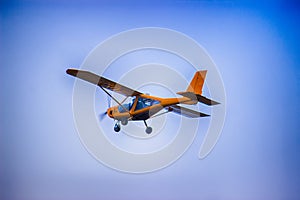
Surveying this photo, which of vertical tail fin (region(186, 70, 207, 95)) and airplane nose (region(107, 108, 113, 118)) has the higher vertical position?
vertical tail fin (region(186, 70, 207, 95))

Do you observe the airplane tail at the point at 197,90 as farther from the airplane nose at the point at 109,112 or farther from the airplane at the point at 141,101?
the airplane nose at the point at 109,112

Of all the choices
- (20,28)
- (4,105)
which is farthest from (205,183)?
A: (20,28)

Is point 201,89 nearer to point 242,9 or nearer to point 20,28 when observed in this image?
point 242,9

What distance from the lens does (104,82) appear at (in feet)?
8.87

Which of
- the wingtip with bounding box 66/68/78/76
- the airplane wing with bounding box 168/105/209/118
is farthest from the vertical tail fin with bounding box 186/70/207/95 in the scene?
the wingtip with bounding box 66/68/78/76

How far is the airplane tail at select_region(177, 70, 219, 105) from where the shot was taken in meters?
2.64

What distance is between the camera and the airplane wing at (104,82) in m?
2.65

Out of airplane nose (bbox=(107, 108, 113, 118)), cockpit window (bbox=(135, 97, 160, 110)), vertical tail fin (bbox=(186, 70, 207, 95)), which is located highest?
vertical tail fin (bbox=(186, 70, 207, 95))

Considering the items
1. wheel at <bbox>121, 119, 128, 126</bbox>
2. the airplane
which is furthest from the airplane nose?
wheel at <bbox>121, 119, 128, 126</bbox>

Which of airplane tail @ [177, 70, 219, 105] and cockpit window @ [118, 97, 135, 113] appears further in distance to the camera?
cockpit window @ [118, 97, 135, 113]

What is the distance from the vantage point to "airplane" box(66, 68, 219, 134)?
269 cm

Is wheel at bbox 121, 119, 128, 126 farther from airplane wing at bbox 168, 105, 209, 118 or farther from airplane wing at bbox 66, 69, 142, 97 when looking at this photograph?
airplane wing at bbox 168, 105, 209, 118

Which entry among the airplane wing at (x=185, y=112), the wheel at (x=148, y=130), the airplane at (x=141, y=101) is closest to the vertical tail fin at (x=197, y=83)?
the airplane at (x=141, y=101)

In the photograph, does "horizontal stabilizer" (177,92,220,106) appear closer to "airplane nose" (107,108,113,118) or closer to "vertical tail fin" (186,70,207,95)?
"vertical tail fin" (186,70,207,95)
